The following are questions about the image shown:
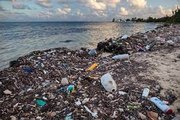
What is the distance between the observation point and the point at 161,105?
18.9 feet

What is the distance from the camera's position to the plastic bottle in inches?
221

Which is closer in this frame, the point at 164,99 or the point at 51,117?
the point at 51,117

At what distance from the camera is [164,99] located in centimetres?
612

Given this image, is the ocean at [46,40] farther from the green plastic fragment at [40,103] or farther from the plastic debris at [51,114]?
the plastic debris at [51,114]

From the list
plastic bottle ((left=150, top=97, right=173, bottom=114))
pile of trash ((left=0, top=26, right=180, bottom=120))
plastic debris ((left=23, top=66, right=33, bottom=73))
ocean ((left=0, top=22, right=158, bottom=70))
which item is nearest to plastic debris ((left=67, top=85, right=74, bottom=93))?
pile of trash ((left=0, top=26, right=180, bottom=120))

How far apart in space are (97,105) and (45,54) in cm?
610

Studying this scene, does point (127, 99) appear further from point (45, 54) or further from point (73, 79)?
point (45, 54)

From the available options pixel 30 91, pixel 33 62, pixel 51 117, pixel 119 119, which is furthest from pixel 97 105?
pixel 33 62

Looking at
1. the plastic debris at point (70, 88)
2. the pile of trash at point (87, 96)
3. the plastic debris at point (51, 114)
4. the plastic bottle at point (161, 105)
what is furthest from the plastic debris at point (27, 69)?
the plastic bottle at point (161, 105)

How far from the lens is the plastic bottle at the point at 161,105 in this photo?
5615 mm

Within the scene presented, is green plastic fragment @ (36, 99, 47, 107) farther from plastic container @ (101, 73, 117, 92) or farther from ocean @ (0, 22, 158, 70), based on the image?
ocean @ (0, 22, 158, 70)

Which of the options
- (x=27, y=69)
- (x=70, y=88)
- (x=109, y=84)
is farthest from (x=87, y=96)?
(x=27, y=69)

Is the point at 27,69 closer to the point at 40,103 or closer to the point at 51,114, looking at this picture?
the point at 40,103

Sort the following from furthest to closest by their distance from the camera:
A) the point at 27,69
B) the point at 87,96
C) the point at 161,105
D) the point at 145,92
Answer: the point at 27,69, the point at 145,92, the point at 87,96, the point at 161,105
